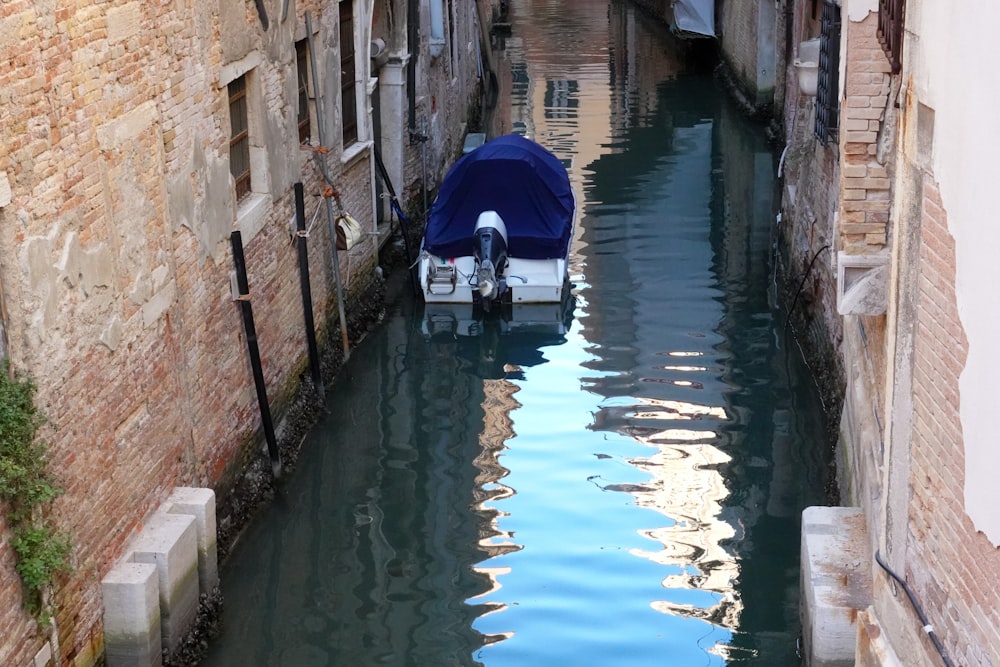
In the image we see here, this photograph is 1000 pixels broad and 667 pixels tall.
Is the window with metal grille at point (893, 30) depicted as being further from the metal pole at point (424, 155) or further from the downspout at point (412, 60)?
the metal pole at point (424, 155)

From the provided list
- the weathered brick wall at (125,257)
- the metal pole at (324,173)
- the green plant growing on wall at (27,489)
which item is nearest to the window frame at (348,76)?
the metal pole at (324,173)

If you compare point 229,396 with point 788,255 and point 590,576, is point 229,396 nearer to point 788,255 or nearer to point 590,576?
point 590,576

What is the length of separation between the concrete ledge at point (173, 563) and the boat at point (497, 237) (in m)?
5.73

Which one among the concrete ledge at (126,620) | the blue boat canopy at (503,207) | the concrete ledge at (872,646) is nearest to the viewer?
the concrete ledge at (872,646)

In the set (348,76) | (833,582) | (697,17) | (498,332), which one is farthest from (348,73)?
(697,17)

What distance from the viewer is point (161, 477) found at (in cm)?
662

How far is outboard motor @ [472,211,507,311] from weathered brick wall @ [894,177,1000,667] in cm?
722

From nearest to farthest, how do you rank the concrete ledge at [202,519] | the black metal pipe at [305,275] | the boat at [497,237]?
the concrete ledge at [202,519], the black metal pipe at [305,275], the boat at [497,237]

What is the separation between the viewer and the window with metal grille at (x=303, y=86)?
32.2 feet

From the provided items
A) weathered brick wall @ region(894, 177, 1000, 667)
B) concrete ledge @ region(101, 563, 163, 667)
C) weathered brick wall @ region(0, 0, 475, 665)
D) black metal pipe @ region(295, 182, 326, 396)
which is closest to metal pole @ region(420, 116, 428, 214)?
black metal pipe @ region(295, 182, 326, 396)

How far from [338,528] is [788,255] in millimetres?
5993

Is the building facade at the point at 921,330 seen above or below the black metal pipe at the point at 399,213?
above

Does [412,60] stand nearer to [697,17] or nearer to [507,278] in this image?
[507,278]

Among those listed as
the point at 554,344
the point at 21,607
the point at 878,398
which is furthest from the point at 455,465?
the point at 21,607
